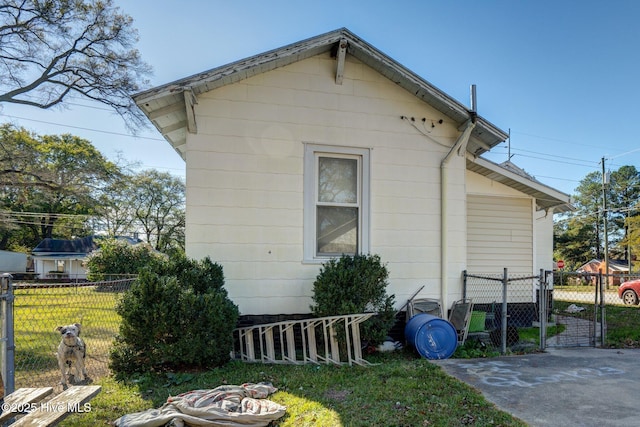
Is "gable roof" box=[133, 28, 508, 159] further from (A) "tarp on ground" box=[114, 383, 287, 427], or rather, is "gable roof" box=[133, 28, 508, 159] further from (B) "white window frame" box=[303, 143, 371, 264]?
(A) "tarp on ground" box=[114, 383, 287, 427]

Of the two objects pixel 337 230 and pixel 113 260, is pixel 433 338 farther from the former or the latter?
pixel 113 260

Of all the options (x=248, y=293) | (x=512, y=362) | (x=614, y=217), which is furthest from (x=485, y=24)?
(x=614, y=217)

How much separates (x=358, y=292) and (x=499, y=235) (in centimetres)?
481

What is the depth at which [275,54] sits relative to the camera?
5316mm

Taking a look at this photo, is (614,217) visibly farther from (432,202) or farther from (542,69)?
(432,202)

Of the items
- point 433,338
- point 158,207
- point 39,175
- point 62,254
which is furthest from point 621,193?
point 62,254

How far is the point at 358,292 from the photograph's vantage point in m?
5.05

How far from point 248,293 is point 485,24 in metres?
8.73

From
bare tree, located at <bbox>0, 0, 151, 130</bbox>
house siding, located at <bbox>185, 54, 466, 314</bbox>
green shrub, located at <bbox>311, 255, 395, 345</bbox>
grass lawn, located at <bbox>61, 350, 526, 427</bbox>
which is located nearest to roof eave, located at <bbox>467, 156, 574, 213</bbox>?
house siding, located at <bbox>185, 54, 466, 314</bbox>

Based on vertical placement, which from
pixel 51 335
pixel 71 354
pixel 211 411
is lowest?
pixel 51 335

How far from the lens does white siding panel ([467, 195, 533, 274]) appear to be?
813cm

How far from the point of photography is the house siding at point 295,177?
5.32m

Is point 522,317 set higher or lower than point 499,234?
lower

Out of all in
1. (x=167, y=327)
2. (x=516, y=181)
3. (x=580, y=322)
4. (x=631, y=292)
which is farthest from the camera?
(x=631, y=292)
